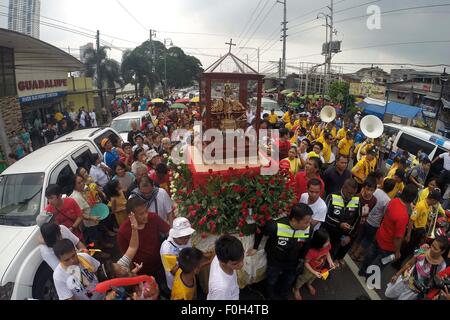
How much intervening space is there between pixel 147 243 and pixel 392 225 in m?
3.24

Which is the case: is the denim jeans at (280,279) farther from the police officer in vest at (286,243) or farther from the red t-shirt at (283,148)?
the red t-shirt at (283,148)

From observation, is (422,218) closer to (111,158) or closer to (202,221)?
(202,221)

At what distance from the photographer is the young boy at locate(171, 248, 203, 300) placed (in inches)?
104

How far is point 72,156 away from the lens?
18.5 feet

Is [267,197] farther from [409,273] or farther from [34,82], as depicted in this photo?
[34,82]

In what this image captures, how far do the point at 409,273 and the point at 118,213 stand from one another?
Result: 163 inches

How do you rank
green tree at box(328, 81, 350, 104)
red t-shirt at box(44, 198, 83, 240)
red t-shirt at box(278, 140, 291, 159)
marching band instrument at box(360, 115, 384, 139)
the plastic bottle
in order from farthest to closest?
1. green tree at box(328, 81, 350, 104)
2. marching band instrument at box(360, 115, 384, 139)
3. red t-shirt at box(278, 140, 291, 159)
4. the plastic bottle
5. red t-shirt at box(44, 198, 83, 240)

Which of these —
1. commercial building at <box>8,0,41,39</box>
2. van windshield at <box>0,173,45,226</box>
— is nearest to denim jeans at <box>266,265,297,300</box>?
van windshield at <box>0,173,45,226</box>

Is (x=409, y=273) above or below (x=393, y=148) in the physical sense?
below

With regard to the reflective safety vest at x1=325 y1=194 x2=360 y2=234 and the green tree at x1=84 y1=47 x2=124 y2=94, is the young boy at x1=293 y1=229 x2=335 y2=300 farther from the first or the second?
the green tree at x1=84 y1=47 x2=124 y2=94

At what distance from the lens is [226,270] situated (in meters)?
2.67

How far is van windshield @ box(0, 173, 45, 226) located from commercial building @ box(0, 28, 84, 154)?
5542 millimetres

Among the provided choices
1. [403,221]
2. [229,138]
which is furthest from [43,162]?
[403,221]

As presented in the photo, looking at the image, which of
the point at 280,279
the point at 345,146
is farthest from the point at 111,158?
the point at 345,146
